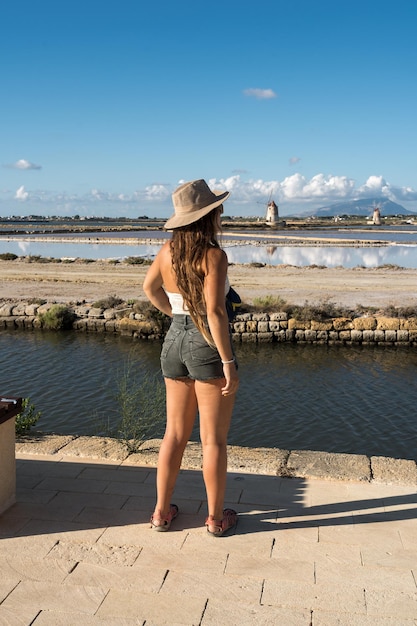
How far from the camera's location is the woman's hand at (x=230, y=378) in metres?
3.18

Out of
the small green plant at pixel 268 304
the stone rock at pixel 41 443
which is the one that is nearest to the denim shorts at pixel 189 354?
the stone rock at pixel 41 443

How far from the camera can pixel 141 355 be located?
13.7 m

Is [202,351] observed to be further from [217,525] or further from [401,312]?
[401,312]

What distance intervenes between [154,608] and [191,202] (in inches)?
74.1

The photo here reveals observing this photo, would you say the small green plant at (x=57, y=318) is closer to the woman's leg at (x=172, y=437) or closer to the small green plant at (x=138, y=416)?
the small green plant at (x=138, y=416)

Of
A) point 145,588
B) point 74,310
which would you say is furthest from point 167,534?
point 74,310

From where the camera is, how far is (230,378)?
3.19 m

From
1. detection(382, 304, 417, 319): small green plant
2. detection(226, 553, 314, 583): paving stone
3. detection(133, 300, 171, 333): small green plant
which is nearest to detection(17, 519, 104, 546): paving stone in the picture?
detection(226, 553, 314, 583): paving stone

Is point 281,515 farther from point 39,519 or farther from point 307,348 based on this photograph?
point 307,348

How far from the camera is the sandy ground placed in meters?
20.2

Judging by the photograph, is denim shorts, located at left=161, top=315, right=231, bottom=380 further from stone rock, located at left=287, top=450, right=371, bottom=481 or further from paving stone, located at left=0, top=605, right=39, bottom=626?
stone rock, located at left=287, top=450, right=371, bottom=481

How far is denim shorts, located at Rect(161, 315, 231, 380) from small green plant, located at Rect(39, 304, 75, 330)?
44.8 feet

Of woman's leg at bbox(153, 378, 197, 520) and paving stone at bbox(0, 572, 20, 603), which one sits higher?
woman's leg at bbox(153, 378, 197, 520)

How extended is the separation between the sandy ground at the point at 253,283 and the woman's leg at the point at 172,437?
50.5 feet
